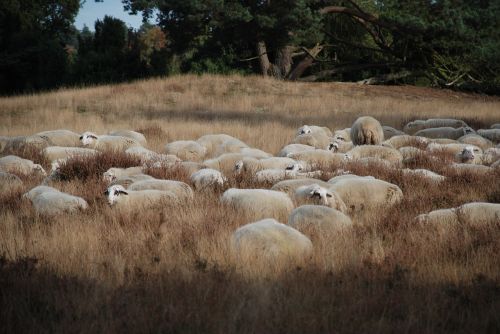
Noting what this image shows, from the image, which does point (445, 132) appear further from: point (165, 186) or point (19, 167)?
point (19, 167)

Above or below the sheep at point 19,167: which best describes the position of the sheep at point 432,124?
below

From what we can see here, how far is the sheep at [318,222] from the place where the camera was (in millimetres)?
5371

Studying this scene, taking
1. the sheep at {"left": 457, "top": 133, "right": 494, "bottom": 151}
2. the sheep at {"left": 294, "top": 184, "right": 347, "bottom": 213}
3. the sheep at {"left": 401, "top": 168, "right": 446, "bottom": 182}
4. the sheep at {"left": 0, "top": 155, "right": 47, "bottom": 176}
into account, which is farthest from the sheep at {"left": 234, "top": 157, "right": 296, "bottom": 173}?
the sheep at {"left": 457, "top": 133, "right": 494, "bottom": 151}

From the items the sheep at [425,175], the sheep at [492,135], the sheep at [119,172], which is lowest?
the sheep at [492,135]

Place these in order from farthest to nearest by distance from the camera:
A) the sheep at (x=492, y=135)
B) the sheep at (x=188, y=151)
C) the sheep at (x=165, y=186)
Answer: the sheep at (x=492, y=135) < the sheep at (x=188, y=151) < the sheep at (x=165, y=186)

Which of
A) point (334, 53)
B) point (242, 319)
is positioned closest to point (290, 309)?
point (242, 319)

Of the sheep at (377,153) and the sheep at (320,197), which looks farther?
the sheep at (377,153)

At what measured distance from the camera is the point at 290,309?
377 centimetres

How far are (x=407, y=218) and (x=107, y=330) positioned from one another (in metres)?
3.64

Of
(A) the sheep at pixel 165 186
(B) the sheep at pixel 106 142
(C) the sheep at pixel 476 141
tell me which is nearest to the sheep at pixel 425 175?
(A) the sheep at pixel 165 186

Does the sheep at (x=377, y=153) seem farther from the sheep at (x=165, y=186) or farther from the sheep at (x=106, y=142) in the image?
the sheep at (x=106, y=142)

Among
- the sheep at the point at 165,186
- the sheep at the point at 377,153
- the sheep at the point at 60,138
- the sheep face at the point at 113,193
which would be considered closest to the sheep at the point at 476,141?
the sheep at the point at 377,153

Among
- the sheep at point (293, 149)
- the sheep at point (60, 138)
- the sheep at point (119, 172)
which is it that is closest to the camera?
the sheep at point (119, 172)

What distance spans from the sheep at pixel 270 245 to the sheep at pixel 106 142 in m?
6.49
